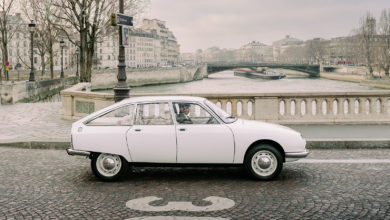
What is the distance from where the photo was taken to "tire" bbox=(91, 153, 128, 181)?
6.59 meters

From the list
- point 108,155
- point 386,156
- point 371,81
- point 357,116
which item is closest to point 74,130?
point 108,155

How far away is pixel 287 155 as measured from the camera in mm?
6570

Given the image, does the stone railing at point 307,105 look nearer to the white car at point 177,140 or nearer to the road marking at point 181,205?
the white car at point 177,140

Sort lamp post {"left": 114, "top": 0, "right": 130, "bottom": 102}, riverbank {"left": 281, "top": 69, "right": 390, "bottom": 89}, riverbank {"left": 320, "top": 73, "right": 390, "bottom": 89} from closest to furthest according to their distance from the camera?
1. lamp post {"left": 114, "top": 0, "right": 130, "bottom": 102}
2. riverbank {"left": 320, "top": 73, "right": 390, "bottom": 89}
3. riverbank {"left": 281, "top": 69, "right": 390, "bottom": 89}

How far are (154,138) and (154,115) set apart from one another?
0.37m

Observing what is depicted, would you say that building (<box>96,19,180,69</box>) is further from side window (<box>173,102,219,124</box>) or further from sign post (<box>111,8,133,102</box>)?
side window (<box>173,102,219,124</box>)

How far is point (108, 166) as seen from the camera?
664 centimetres

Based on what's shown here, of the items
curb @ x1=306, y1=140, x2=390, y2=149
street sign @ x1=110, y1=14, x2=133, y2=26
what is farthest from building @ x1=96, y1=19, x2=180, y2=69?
curb @ x1=306, y1=140, x2=390, y2=149

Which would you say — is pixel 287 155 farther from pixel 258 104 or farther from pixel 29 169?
pixel 258 104

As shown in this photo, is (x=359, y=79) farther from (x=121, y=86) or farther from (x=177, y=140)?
(x=177, y=140)

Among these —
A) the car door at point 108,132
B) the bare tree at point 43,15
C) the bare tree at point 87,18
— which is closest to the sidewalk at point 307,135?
the car door at point 108,132

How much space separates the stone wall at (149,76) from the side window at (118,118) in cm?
5816

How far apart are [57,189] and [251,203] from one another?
8.90 ft

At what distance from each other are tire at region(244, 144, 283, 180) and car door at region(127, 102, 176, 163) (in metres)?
1.13
